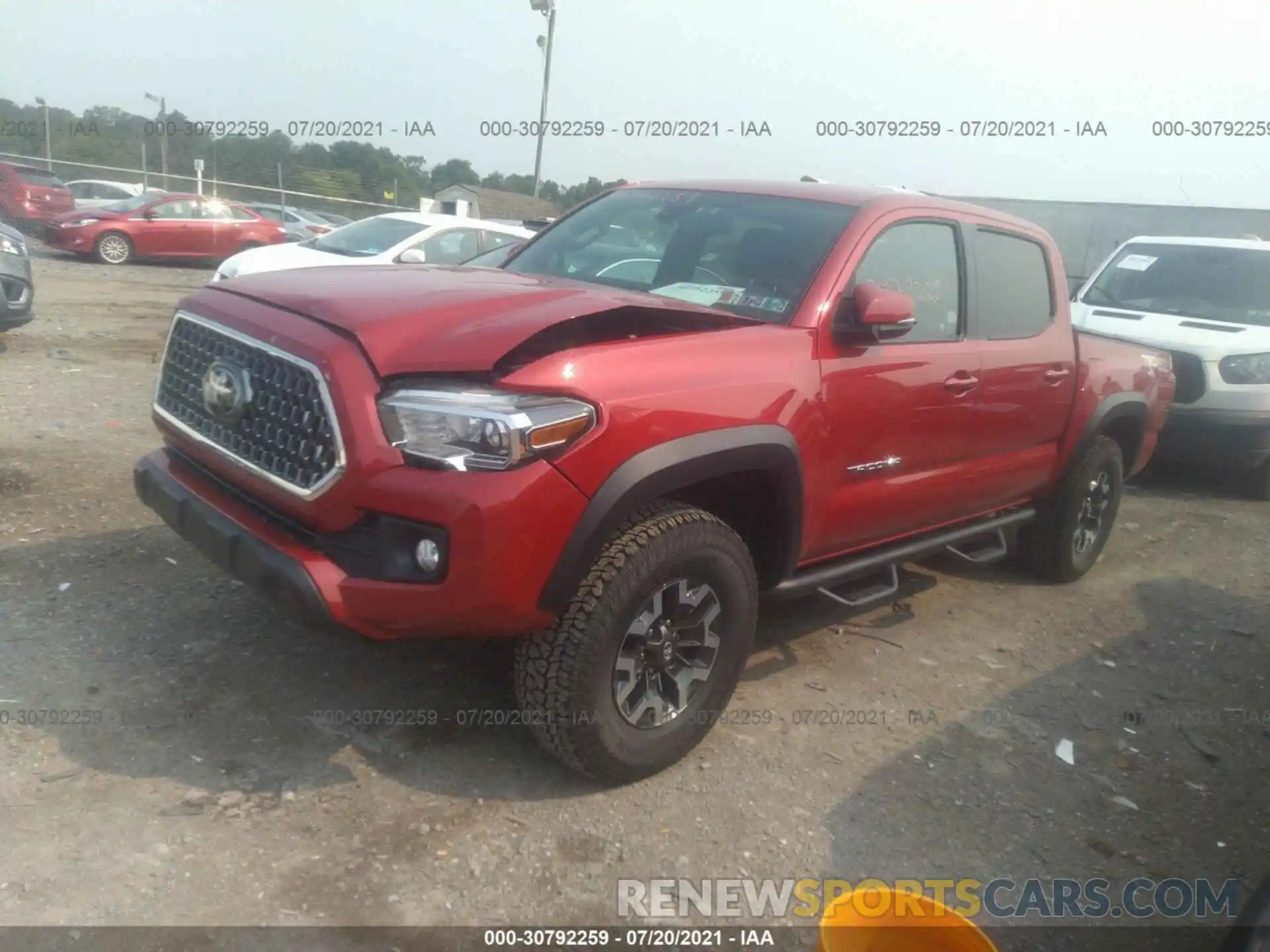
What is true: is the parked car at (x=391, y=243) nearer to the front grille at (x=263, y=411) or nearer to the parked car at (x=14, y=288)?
the parked car at (x=14, y=288)

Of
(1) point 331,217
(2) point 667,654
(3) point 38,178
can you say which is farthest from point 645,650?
(1) point 331,217

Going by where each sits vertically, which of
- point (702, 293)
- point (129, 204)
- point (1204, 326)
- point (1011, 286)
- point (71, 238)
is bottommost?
point (71, 238)

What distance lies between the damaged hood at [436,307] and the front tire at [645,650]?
25.1 inches

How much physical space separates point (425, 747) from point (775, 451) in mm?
1476

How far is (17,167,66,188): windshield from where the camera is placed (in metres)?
19.2

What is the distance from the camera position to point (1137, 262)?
27.5 feet

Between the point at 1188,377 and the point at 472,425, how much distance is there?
645 cm

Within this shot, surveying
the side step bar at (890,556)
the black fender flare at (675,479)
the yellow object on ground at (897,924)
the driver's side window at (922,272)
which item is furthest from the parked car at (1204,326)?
the yellow object on ground at (897,924)

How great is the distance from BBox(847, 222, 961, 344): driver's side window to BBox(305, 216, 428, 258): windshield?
22.8 ft

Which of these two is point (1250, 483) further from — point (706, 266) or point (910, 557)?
point (706, 266)

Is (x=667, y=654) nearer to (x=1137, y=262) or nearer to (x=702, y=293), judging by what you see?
(x=702, y=293)

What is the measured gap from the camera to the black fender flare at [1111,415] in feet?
16.3

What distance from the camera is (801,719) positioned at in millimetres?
3656

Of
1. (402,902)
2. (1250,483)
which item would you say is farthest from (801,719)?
(1250,483)
